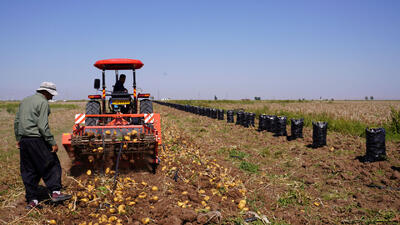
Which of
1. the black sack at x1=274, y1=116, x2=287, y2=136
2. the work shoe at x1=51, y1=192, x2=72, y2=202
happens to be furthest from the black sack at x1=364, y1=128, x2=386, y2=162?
the work shoe at x1=51, y1=192, x2=72, y2=202

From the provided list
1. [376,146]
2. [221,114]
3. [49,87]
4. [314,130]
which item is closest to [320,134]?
[314,130]

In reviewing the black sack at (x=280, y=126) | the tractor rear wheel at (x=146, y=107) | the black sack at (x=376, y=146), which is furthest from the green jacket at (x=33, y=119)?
the black sack at (x=280, y=126)

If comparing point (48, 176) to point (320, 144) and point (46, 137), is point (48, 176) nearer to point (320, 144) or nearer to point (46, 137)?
point (46, 137)

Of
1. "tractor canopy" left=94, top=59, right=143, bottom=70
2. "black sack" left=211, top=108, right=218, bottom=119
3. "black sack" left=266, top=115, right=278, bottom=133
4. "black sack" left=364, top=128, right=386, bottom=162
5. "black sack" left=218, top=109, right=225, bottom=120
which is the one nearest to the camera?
"black sack" left=364, top=128, right=386, bottom=162

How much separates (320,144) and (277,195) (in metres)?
4.31

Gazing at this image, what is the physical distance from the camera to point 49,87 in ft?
15.3

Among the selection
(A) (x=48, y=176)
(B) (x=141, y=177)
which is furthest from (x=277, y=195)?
(A) (x=48, y=176)

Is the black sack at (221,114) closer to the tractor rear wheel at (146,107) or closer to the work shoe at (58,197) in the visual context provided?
the tractor rear wheel at (146,107)

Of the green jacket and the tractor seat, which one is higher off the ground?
the tractor seat

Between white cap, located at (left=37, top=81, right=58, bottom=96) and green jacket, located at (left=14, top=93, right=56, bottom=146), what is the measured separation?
0.20 m

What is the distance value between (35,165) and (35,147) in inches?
12.4

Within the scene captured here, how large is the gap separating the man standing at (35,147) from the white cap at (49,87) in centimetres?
1

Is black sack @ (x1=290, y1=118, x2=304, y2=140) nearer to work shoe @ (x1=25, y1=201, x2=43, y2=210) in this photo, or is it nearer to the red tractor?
the red tractor

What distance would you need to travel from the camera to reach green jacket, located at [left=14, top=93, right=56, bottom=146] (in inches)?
170
